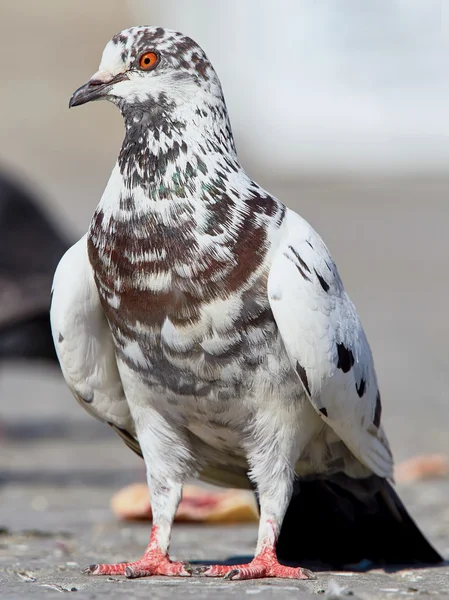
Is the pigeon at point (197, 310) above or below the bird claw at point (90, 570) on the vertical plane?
above

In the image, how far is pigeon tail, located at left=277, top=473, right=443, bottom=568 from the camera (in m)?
4.41

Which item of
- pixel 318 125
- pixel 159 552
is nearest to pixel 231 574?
pixel 159 552

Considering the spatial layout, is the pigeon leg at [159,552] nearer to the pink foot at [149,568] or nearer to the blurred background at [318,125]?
the pink foot at [149,568]

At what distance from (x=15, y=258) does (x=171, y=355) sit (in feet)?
16.0

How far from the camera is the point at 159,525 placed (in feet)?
13.1

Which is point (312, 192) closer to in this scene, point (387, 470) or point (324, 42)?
point (324, 42)

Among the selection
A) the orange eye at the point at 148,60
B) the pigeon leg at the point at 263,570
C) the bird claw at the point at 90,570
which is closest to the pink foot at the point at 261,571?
the pigeon leg at the point at 263,570

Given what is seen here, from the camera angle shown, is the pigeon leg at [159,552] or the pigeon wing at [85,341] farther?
the pigeon wing at [85,341]

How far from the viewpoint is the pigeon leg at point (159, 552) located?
383 centimetres

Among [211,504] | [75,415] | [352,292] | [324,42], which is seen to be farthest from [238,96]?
[211,504]

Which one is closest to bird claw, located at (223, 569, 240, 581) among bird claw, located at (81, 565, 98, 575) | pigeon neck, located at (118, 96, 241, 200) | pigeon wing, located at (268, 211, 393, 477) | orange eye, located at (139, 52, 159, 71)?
bird claw, located at (81, 565, 98, 575)

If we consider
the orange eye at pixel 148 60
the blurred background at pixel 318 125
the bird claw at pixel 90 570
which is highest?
the blurred background at pixel 318 125

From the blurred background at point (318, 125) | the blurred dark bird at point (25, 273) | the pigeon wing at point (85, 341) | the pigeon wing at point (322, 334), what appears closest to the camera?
the pigeon wing at point (322, 334)

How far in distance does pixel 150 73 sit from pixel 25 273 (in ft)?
15.1
